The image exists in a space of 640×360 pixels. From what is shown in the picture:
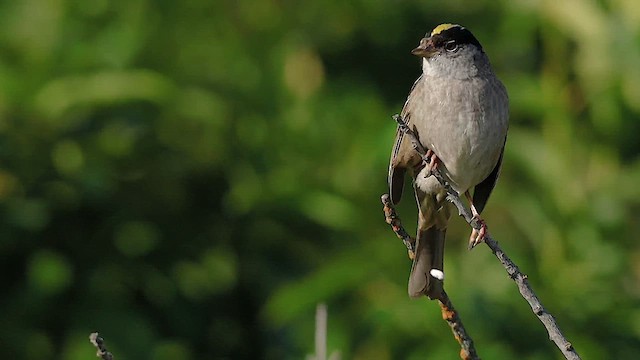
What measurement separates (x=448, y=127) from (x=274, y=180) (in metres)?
1.94

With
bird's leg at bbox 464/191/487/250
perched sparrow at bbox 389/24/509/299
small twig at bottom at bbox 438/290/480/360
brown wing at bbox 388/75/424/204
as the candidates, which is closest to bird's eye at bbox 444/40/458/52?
perched sparrow at bbox 389/24/509/299

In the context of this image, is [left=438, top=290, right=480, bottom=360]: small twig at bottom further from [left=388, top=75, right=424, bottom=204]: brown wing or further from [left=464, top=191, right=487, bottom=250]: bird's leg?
[left=388, top=75, right=424, bottom=204]: brown wing

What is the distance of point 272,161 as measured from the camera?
226 inches

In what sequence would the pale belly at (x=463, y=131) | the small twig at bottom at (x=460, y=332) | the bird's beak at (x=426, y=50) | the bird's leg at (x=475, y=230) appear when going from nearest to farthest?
1. the small twig at bottom at (x=460, y=332)
2. the bird's leg at (x=475, y=230)
3. the pale belly at (x=463, y=131)
4. the bird's beak at (x=426, y=50)

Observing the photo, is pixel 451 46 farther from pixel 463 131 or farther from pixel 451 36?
pixel 463 131

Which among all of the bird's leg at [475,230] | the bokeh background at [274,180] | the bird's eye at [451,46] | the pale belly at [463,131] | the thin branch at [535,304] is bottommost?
the thin branch at [535,304]

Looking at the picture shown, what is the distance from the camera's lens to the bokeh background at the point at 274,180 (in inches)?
200

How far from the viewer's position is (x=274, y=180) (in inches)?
223

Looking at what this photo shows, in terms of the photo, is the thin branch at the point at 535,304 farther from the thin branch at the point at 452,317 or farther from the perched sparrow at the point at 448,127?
the perched sparrow at the point at 448,127

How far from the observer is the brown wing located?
3.80 meters

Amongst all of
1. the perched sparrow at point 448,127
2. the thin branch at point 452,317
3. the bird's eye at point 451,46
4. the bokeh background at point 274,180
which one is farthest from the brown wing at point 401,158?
the bokeh background at point 274,180

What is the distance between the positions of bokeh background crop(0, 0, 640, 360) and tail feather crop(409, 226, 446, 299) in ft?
2.68

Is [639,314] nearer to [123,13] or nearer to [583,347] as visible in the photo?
[583,347]

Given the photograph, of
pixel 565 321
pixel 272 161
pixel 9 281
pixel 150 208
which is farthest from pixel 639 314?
pixel 9 281
